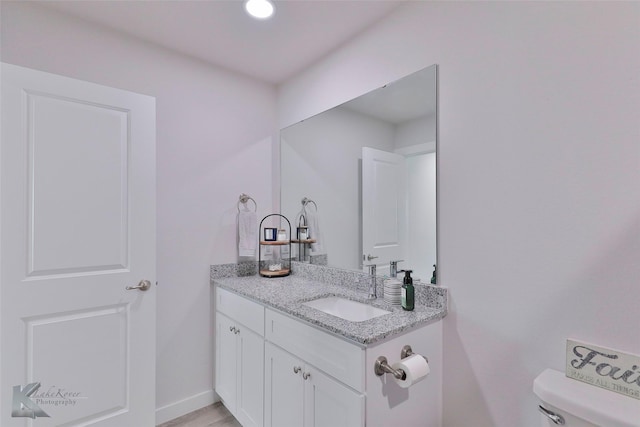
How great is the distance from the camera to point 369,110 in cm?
182

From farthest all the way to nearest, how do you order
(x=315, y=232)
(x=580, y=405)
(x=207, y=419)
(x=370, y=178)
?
(x=315, y=232)
(x=207, y=419)
(x=370, y=178)
(x=580, y=405)

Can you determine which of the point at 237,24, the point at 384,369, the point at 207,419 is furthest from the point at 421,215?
the point at 207,419

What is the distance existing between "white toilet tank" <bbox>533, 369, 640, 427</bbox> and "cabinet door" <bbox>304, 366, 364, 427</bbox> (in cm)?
62

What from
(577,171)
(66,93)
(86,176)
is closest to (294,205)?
(86,176)

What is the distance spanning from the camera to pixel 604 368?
38.8 inches

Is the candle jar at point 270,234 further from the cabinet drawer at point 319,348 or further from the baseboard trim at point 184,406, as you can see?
the baseboard trim at point 184,406

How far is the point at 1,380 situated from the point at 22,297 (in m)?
0.38

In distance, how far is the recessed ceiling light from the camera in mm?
1592

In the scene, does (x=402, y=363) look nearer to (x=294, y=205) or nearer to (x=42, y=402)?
(x=294, y=205)

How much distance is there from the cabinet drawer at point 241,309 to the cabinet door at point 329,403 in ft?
1.43

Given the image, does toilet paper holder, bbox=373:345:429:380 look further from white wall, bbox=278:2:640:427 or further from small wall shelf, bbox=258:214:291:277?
small wall shelf, bbox=258:214:291:277

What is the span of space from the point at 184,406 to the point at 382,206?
1.90 metres

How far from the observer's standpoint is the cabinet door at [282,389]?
1378mm

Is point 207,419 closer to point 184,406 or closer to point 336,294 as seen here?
point 184,406
